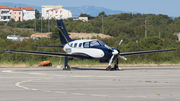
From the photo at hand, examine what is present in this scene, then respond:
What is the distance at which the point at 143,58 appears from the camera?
131ft

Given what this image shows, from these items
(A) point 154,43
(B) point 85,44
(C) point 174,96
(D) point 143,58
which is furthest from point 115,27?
(C) point 174,96

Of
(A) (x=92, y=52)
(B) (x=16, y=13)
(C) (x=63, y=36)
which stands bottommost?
(A) (x=92, y=52)

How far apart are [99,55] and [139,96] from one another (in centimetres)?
1363

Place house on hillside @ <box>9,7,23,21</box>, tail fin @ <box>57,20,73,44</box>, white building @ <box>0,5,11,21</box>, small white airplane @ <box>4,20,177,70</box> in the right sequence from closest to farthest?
small white airplane @ <box>4,20,177,70</box> < tail fin @ <box>57,20,73,44</box> < white building @ <box>0,5,11,21</box> < house on hillside @ <box>9,7,23,21</box>

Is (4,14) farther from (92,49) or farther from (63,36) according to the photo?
(92,49)

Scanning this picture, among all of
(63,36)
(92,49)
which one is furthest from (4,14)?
(92,49)

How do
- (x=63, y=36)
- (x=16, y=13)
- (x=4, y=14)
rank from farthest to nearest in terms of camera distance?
(x=16, y=13), (x=4, y=14), (x=63, y=36)

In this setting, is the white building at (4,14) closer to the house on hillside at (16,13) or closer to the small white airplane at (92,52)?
the house on hillside at (16,13)

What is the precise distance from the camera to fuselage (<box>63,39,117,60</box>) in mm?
23250

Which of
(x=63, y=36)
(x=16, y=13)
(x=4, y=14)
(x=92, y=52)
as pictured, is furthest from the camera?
(x=16, y=13)

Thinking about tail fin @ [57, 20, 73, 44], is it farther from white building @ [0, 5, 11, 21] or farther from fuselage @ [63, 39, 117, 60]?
white building @ [0, 5, 11, 21]

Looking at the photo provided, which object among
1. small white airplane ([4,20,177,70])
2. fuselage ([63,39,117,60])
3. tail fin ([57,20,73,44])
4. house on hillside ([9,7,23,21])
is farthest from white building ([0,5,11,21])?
fuselage ([63,39,117,60])

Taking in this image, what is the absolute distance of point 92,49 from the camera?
78.6 feet

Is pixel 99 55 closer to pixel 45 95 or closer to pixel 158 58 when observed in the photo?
pixel 45 95
